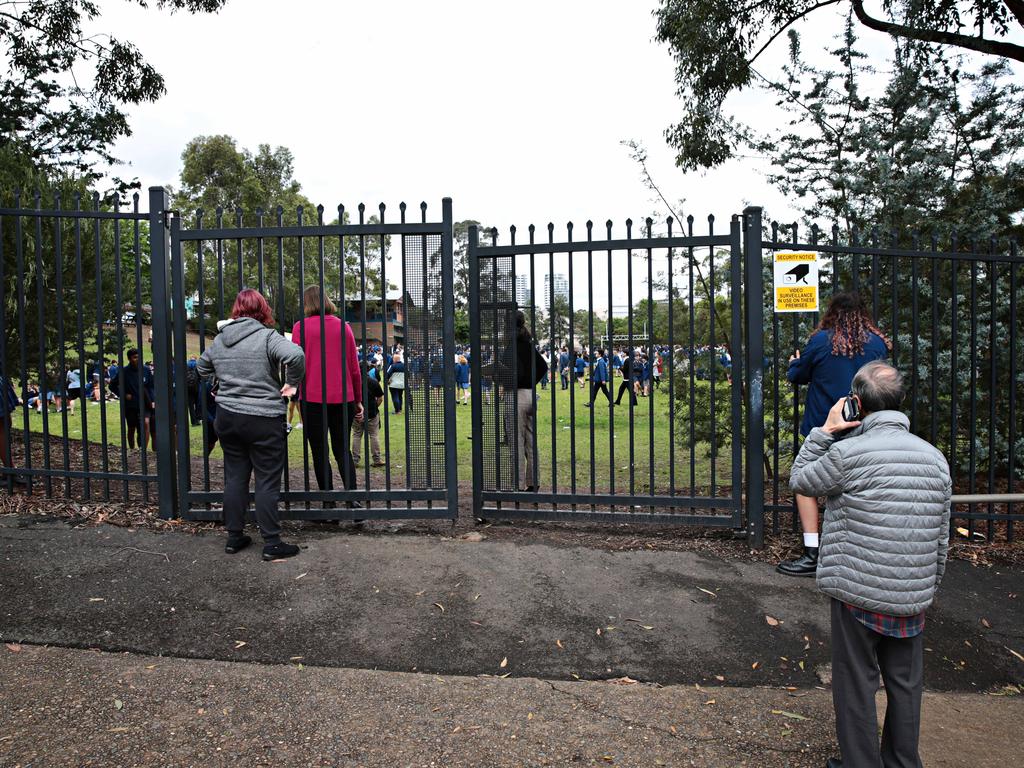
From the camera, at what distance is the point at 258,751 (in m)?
2.96

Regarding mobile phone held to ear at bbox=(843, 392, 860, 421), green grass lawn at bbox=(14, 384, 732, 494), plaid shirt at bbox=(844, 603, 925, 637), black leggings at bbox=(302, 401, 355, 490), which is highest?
mobile phone held to ear at bbox=(843, 392, 860, 421)

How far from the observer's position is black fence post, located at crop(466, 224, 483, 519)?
5.54m

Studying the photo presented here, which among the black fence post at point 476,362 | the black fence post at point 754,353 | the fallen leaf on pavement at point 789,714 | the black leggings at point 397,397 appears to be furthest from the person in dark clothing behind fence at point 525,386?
the black leggings at point 397,397

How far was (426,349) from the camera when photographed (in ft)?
17.8

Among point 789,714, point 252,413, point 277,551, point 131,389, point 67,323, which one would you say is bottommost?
point 789,714

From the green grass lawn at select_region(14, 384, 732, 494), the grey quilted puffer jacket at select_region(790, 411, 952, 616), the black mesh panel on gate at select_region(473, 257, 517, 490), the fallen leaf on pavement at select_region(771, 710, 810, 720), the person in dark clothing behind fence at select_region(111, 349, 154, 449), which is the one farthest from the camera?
the person in dark clothing behind fence at select_region(111, 349, 154, 449)

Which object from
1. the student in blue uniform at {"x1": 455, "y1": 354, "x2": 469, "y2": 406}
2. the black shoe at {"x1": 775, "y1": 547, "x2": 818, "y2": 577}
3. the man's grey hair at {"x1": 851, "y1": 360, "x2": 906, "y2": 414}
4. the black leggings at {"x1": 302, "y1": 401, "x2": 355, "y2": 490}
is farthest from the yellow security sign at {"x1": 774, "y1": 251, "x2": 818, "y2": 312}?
the student in blue uniform at {"x1": 455, "y1": 354, "x2": 469, "y2": 406}

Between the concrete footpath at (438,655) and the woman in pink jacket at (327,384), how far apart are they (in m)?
0.57

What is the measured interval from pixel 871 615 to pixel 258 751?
238 centimetres

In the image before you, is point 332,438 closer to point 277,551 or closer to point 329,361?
point 329,361

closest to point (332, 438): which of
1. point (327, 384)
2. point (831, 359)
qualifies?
point (327, 384)

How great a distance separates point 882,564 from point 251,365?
151 inches

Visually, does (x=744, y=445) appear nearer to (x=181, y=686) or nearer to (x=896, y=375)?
(x=896, y=375)

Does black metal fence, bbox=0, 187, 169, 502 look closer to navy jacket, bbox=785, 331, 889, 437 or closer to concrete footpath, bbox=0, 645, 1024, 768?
concrete footpath, bbox=0, 645, 1024, 768
